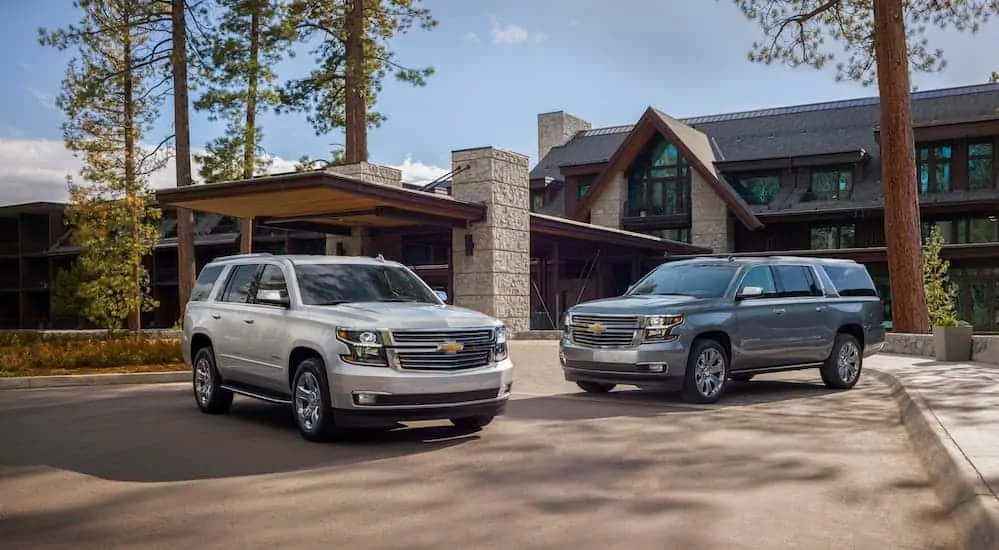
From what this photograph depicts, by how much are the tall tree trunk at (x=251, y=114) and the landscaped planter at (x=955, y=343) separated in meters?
19.5

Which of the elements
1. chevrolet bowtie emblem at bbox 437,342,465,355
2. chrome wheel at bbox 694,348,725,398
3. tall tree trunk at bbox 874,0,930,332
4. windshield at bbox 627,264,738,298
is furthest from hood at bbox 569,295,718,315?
tall tree trunk at bbox 874,0,930,332

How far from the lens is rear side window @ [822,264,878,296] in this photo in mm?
14648

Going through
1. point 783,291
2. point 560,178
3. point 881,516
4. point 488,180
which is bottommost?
point 881,516

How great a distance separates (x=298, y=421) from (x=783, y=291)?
769 cm

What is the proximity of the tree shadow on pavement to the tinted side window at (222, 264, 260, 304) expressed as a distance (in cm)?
143

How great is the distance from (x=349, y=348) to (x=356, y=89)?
21.5 m

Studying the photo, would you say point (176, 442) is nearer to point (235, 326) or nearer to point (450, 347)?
point (235, 326)

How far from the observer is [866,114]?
1614 inches

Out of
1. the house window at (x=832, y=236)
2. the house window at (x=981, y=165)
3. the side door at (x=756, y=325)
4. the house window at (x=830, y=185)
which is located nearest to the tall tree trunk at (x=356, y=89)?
the side door at (x=756, y=325)

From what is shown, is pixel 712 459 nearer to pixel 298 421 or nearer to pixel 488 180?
pixel 298 421

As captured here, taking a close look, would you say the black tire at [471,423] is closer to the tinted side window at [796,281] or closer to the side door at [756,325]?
the side door at [756,325]

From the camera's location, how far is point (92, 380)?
48.8 ft

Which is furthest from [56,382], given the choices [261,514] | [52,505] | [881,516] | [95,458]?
[881,516]

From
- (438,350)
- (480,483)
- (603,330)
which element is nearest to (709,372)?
(603,330)
